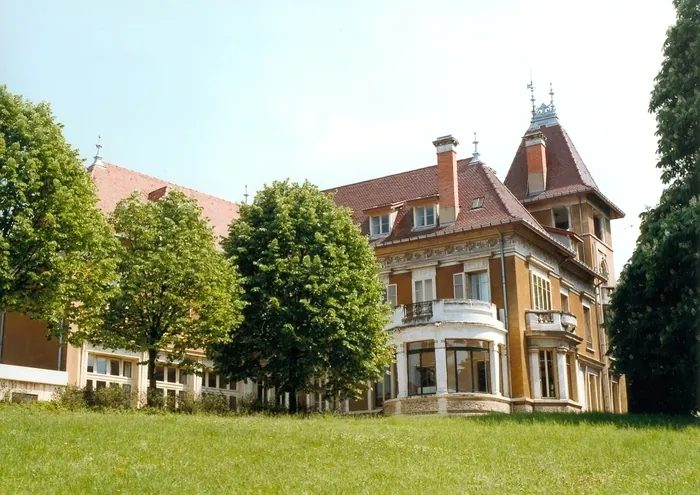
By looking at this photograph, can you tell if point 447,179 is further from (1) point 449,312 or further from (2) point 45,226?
(2) point 45,226

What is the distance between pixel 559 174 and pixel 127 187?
2380cm

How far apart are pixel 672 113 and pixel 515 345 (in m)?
12.7

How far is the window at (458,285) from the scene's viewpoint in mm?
43653

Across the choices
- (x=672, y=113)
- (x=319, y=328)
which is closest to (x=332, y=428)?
(x=319, y=328)

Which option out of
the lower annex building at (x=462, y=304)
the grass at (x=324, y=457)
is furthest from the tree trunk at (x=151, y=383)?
the grass at (x=324, y=457)

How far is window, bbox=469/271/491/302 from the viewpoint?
142 feet

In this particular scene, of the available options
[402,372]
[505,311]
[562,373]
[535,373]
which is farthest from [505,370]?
[402,372]

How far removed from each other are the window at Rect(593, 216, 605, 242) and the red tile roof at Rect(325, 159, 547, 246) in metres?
8.73

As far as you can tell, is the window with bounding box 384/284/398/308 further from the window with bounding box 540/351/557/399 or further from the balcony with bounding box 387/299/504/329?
the window with bounding box 540/351/557/399

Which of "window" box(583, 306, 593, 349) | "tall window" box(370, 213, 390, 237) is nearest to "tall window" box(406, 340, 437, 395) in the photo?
"tall window" box(370, 213, 390, 237)

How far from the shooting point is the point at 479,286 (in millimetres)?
43562

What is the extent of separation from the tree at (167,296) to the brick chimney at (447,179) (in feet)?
43.4

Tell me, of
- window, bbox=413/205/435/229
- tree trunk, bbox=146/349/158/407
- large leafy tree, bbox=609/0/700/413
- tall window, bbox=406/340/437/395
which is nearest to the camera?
large leafy tree, bbox=609/0/700/413

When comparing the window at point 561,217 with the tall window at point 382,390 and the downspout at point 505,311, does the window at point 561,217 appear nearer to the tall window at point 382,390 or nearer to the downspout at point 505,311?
the downspout at point 505,311
